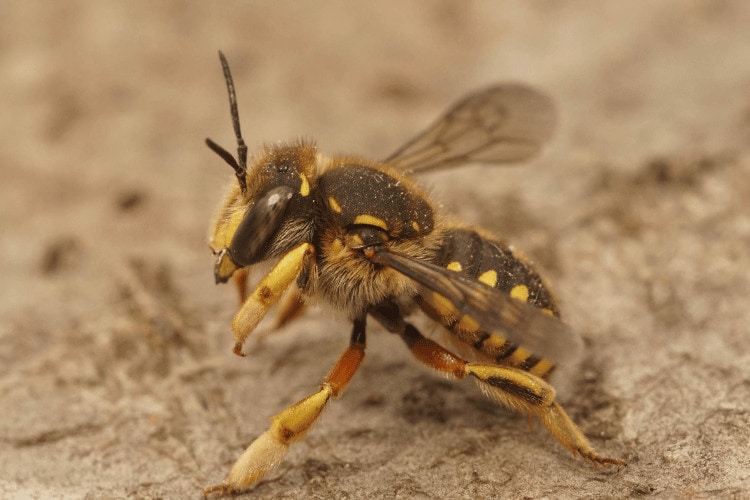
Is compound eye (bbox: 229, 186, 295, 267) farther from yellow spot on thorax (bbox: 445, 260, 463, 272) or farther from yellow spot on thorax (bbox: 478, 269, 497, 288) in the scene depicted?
yellow spot on thorax (bbox: 478, 269, 497, 288)

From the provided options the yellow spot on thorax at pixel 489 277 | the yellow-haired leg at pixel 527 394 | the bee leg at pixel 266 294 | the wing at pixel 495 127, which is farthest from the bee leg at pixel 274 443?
the wing at pixel 495 127

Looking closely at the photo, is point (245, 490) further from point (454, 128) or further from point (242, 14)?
point (242, 14)

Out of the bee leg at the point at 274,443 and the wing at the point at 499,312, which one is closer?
the wing at the point at 499,312

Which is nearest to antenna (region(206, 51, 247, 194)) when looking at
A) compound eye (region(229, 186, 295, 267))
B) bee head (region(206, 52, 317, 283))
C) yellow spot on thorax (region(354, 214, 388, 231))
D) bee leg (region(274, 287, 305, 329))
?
bee head (region(206, 52, 317, 283))

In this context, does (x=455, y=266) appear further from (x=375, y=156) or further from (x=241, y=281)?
(x=375, y=156)

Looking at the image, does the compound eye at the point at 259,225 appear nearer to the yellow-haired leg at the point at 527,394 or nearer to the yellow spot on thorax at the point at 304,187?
the yellow spot on thorax at the point at 304,187

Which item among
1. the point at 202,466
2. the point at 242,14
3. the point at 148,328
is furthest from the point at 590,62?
the point at 202,466
